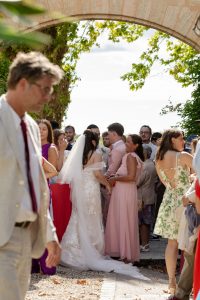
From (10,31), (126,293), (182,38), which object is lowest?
(126,293)

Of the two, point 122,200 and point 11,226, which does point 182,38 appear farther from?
point 11,226

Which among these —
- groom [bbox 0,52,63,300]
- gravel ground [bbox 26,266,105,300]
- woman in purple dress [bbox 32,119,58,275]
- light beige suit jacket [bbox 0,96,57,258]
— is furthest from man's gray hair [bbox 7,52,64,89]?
woman in purple dress [bbox 32,119,58,275]

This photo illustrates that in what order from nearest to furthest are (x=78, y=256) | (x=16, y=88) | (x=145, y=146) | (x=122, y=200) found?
(x=16, y=88), (x=78, y=256), (x=122, y=200), (x=145, y=146)

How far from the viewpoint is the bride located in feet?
34.1

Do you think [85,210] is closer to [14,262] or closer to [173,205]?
[173,205]

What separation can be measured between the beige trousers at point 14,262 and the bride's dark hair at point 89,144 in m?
6.94

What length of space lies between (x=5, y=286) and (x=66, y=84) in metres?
19.5

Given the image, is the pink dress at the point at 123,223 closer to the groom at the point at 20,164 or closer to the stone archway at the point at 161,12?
the stone archway at the point at 161,12

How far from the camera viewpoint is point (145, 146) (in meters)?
13.0

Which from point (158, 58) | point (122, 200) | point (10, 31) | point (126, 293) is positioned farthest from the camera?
point (158, 58)

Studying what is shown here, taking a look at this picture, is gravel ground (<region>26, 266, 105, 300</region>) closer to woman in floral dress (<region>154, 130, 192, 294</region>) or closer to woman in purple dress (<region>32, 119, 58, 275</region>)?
woman in purple dress (<region>32, 119, 58, 275</region>)

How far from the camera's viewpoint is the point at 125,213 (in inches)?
450

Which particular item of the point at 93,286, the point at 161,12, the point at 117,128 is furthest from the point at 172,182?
the point at 161,12

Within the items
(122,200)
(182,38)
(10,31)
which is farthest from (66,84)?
(10,31)
